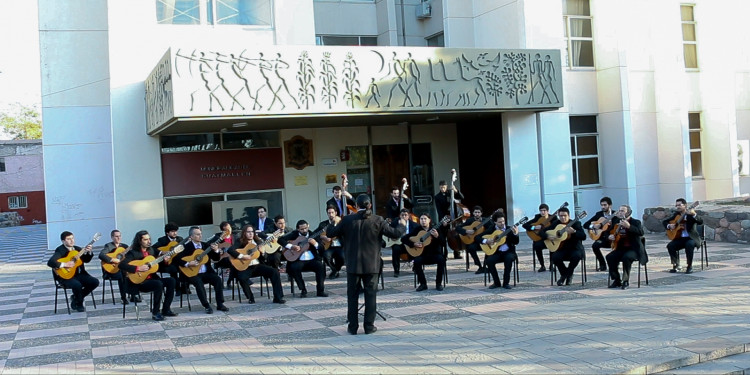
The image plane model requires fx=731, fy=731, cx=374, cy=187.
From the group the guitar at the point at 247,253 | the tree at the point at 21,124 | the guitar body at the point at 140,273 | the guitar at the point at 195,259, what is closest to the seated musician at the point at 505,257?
the guitar at the point at 247,253

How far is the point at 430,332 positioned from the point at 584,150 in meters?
15.3

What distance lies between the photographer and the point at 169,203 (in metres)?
18.5

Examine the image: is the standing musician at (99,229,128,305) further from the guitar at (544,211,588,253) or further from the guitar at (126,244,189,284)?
the guitar at (544,211,588,253)

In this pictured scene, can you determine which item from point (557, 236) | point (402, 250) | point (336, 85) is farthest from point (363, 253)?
point (336, 85)

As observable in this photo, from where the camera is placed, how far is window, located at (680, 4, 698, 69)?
2412cm

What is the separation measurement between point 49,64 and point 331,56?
10.5 metres

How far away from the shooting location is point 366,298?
9023 millimetres

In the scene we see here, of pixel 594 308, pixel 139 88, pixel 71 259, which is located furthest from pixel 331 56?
pixel 594 308

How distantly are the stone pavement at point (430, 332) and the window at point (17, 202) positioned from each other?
33745mm

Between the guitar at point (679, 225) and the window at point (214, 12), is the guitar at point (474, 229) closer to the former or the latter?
the guitar at point (679, 225)

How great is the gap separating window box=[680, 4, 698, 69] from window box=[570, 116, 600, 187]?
4.32 meters

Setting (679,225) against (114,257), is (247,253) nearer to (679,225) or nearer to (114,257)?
(114,257)

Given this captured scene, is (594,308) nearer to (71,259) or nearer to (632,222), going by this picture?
(632,222)

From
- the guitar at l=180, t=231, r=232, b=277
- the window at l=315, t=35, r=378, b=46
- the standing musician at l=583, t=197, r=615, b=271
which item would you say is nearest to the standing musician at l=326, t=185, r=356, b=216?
the guitar at l=180, t=231, r=232, b=277
